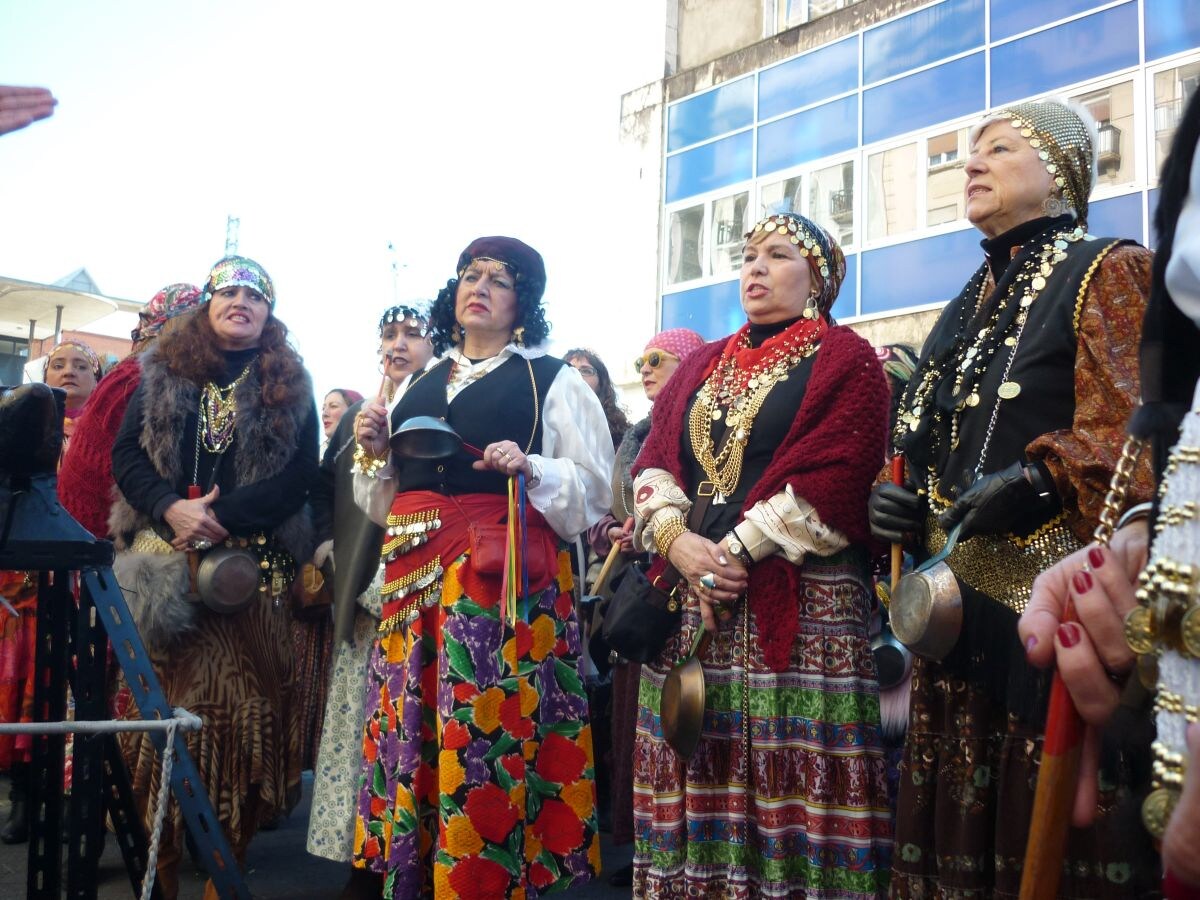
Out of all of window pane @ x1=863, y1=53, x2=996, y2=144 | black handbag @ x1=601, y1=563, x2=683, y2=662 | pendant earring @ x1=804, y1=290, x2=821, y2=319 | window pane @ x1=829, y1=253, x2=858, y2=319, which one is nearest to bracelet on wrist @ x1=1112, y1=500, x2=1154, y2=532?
black handbag @ x1=601, y1=563, x2=683, y2=662

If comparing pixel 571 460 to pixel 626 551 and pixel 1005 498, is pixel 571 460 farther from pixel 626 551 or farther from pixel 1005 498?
pixel 1005 498

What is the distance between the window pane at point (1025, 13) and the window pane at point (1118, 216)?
7.41 feet

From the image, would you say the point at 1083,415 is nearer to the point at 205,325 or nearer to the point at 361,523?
the point at 361,523

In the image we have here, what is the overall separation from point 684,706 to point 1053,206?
165cm

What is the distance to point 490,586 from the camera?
378cm

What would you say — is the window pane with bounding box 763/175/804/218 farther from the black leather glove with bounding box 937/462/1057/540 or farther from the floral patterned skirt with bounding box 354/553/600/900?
the black leather glove with bounding box 937/462/1057/540

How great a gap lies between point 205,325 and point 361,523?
1051 mm

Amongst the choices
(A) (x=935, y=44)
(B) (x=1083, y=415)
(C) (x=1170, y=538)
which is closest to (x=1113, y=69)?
(A) (x=935, y=44)

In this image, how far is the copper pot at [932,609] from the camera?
2447 mm

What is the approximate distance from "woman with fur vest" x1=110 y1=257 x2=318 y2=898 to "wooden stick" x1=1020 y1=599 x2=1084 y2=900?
3.16m

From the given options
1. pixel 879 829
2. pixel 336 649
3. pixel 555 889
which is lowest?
pixel 555 889

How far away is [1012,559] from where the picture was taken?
8.32ft

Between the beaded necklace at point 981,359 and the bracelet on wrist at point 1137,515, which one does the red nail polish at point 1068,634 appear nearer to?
the bracelet on wrist at point 1137,515

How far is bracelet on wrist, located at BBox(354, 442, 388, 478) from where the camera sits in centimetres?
416
